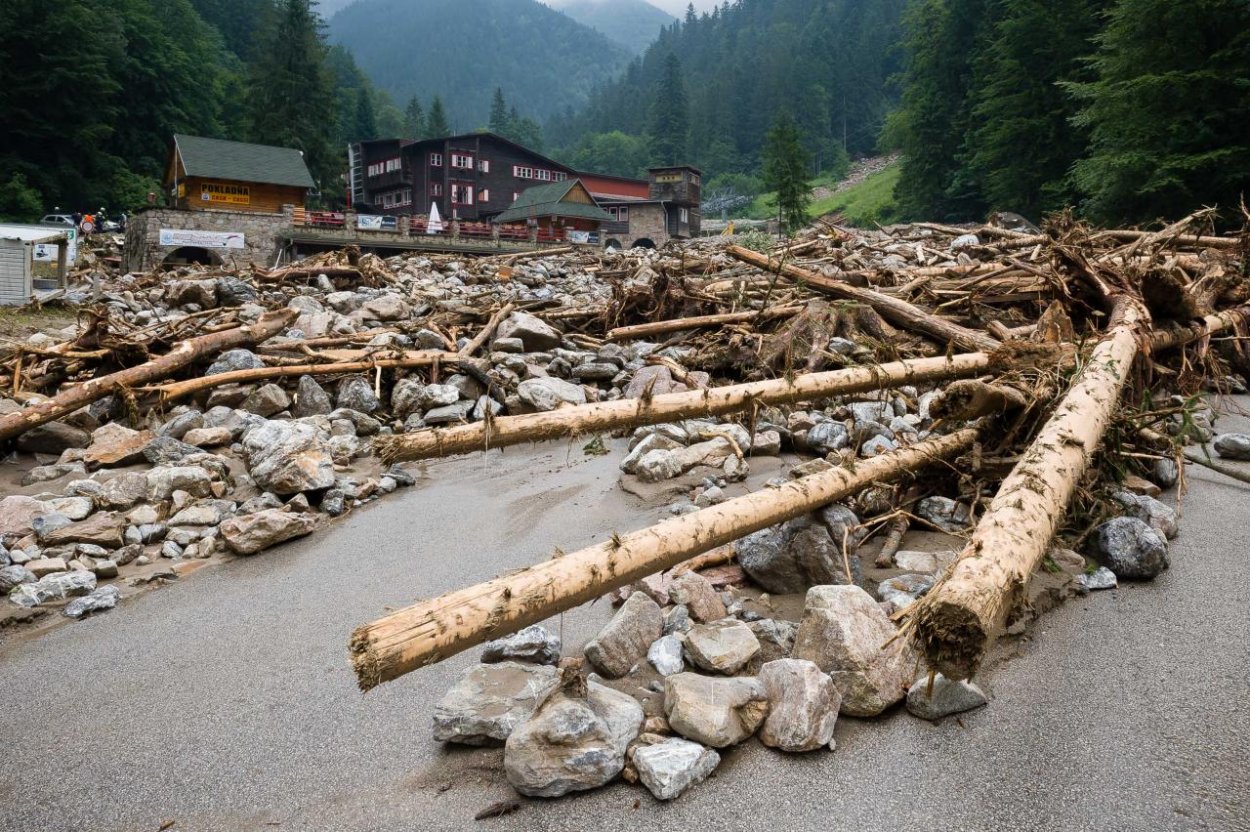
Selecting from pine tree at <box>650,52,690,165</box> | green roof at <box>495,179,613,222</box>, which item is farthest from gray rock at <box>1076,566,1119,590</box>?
pine tree at <box>650,52,690,165</box>

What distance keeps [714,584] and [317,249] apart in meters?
36.1

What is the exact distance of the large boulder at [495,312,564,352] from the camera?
31.3 feet

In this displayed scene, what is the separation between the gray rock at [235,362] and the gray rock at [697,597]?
648 cm

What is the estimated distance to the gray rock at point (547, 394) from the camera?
23.8 ft

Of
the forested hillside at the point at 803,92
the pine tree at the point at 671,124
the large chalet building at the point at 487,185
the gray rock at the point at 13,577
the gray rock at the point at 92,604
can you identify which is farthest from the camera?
the forested hillside at the point at 803,92

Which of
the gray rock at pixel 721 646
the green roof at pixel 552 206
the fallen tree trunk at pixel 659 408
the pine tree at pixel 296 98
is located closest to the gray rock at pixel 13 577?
the fallen tree trunk at pixel 659 408

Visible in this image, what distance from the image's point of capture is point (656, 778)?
2.21 meters

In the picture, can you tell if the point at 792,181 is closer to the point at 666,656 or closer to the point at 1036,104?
the point at 1036,104

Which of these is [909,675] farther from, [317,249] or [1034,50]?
[1034,50]

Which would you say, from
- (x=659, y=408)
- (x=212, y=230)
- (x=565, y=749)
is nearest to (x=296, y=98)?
(x=212, y=230)

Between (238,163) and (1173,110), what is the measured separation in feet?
143

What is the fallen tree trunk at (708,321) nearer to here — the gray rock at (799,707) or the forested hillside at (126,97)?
the gray rock at (799,707)

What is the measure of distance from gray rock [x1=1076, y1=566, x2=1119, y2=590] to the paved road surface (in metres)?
0.07

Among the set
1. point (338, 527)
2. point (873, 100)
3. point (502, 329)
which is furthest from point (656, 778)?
point (873, 100)
